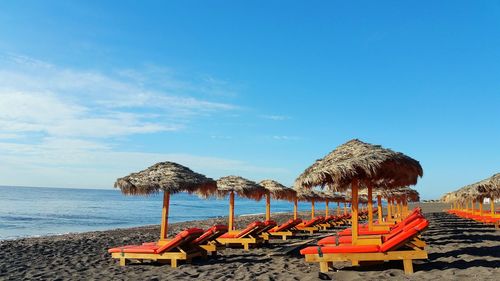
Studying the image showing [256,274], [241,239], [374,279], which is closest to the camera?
[374,279]

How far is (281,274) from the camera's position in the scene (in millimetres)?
5801

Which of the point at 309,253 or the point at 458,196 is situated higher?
the point at 458,196

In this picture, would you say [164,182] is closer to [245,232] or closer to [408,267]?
[245,232]

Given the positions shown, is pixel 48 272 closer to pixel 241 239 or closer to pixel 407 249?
pixel 241 239

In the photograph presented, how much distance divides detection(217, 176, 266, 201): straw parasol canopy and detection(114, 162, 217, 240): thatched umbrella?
2438mm

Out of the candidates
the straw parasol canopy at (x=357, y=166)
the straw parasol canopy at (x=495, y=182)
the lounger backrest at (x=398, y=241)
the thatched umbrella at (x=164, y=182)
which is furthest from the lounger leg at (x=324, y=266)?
the straw parasol canopy at (x=495, y=182)

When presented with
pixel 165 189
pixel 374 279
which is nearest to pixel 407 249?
pixel 374 279

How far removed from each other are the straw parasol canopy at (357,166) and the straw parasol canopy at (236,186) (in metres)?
3.78

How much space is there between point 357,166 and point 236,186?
16.7 ft

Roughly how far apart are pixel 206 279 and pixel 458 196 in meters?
15.1

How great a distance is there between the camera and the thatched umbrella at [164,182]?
7539 mm

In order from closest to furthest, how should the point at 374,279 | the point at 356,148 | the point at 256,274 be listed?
the point at 374,279 < the point at 256,274 < the point at 356,148

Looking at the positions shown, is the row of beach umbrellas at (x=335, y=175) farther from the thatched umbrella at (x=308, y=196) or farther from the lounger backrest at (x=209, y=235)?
the thatched umbrella at (x=308, y=196)

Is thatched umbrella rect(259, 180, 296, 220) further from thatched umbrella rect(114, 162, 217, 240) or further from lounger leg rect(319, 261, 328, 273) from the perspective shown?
lounger leg rect(319, 261, 328, 273)
